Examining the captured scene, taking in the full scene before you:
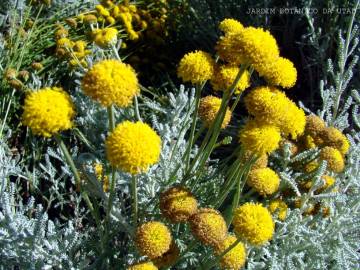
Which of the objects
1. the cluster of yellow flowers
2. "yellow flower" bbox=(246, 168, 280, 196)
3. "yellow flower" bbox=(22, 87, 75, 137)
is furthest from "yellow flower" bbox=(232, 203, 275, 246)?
"yellow flower" bbox=(22, 87, 75, 137)

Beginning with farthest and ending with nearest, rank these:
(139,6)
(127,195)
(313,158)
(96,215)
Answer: (139,6)
(127,195)
(313,158)
(96,215)

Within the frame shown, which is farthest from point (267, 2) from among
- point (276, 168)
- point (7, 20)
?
point (7, 20)

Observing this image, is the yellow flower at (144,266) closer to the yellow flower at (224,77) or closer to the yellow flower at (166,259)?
the yellow flower at (166,259)

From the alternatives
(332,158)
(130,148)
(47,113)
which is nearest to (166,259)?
(130,148)

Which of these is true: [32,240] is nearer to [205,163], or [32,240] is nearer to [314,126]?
[205,163]

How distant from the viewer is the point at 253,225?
1209 mm

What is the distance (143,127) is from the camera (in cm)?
114

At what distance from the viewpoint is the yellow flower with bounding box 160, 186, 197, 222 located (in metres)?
1.30

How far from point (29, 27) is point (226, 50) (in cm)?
155

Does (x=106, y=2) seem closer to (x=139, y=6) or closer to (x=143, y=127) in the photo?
(x=139, y=6)

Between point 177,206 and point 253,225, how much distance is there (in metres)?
0.20

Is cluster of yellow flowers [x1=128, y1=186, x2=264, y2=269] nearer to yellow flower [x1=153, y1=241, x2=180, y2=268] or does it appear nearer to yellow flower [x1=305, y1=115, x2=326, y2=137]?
yellow flower [x1=153, y1=241, x2=180, y2=268]

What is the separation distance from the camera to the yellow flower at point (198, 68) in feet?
4.40

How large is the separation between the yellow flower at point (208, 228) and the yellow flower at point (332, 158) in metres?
0.45
